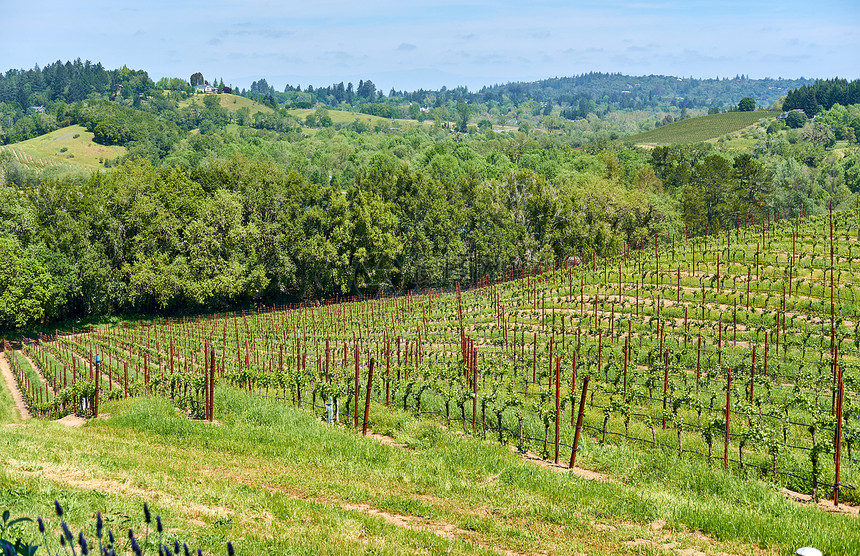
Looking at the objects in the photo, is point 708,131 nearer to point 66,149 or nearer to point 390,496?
point 66,149

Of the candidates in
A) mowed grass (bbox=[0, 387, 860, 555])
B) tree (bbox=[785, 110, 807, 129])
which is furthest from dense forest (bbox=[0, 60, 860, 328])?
tree (bbox=[785, 110, 807, 129])

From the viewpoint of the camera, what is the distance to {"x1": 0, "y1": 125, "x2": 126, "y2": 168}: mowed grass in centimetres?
14638

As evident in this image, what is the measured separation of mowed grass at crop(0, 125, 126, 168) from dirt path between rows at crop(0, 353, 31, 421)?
106 metres

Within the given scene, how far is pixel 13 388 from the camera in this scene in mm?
38812

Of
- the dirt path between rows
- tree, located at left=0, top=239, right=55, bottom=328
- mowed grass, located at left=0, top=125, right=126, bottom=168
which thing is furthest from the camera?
mowed grass, located at left=0, top=125, right=126, bottom=168

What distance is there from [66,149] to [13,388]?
444 ft

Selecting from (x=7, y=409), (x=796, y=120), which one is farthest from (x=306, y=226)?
(x=796, y=120)

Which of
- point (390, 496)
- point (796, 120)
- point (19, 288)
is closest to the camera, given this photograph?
point (390, 496)

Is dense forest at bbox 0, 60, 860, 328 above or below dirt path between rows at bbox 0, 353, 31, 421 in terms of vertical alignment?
above

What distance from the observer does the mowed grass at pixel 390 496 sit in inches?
427

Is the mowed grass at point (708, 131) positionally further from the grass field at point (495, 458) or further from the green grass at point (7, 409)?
the green grass at point (7, 409)

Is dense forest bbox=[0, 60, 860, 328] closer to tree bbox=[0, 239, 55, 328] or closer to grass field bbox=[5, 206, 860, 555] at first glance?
tree bbox=[0, 239, 55, 328]

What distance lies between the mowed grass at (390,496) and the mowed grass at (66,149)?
5606 inches

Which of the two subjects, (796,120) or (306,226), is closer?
(306,226)
